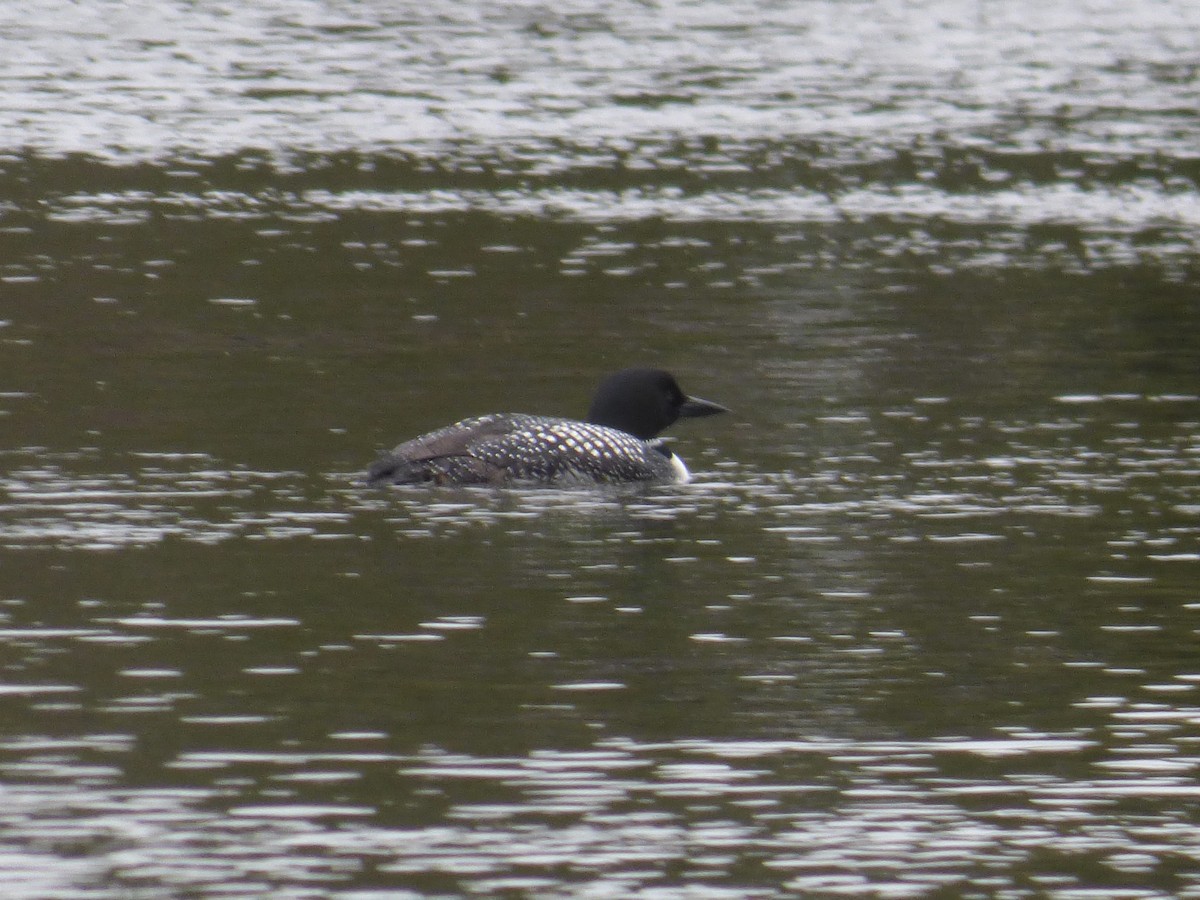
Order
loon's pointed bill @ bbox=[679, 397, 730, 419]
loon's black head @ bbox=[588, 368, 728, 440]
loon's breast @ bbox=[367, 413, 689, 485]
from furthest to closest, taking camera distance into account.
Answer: loon's pointed bill @ bbox=[679, 397, 730, 419] < loon's black head @ bbox=[588, 368, 728, 440] < loon's breast @ bbox=[367, 413, 689, 485]

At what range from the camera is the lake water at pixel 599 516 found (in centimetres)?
923

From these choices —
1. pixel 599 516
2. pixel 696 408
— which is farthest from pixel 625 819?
pixel 696 408

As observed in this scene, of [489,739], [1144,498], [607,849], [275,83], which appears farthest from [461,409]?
[275,83]

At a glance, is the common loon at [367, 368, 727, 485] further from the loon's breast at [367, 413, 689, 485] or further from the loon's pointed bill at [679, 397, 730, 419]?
the loon's pointed bill at [679, 397, 730, 419]

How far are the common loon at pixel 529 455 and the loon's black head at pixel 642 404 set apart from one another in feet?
0.06

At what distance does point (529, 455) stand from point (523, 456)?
0.04 m

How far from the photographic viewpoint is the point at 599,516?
15.1 m

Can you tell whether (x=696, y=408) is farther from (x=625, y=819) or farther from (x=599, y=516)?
(x=625, y=819)

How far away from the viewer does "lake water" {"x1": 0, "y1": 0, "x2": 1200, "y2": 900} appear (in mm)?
9227

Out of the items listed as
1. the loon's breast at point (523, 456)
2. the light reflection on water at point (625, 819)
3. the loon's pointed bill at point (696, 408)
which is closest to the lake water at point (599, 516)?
the light reflection on water at point (625, 819)

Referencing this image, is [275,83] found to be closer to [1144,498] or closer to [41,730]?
[1144,498]

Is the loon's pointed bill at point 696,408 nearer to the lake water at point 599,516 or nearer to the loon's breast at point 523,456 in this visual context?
the lake water at point 599,516

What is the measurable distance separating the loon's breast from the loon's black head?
536 mm

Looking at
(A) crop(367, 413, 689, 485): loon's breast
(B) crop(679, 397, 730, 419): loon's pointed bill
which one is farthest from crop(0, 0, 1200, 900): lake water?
(B) crop(679, 397, 730, 419): loon's pointed bill
